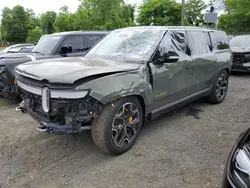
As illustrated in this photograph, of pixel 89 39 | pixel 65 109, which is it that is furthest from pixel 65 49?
pixel 65 109

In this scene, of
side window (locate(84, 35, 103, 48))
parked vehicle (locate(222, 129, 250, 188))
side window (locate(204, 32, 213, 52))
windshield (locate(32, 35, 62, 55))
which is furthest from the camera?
side window (locate(84, 35, 103, 48))

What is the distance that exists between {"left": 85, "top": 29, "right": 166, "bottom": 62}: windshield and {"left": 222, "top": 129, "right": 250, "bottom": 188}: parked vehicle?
1901 millimetres

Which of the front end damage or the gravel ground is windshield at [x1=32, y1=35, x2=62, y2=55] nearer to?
the gravel ground

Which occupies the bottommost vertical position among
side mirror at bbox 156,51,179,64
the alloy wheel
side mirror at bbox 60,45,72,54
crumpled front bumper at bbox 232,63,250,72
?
the alloy wheel

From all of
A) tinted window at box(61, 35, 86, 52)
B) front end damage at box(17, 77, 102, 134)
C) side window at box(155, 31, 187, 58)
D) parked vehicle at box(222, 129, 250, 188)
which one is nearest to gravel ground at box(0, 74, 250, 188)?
front end damage at box(17, 77, 102, 134)

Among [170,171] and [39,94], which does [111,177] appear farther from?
[39,94]

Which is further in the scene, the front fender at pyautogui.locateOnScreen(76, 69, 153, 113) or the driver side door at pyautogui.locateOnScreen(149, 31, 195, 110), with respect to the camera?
the driver side door at pyautogui.locateOnScreen(149, 31, 195, 110)

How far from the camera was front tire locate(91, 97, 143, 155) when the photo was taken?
9.14 ft

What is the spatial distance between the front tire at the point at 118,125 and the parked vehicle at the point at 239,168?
149 cm

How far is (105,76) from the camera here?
2.72 metres

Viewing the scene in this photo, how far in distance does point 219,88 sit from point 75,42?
170 inches

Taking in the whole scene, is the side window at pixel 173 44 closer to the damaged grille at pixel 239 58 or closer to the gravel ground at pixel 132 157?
the gravel ground at pixel 132 157

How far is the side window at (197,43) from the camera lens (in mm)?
4242

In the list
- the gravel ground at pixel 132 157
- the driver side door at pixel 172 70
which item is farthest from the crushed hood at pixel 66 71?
the gravel ground at pixel 132 157
